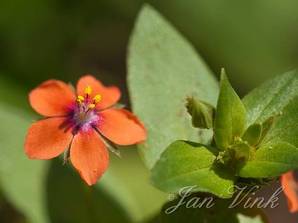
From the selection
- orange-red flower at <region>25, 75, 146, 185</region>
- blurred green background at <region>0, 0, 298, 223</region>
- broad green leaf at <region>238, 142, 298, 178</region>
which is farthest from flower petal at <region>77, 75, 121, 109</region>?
blurred green background at <region>0, 0, 298, 223</region>

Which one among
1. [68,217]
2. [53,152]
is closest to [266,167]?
[53,152]

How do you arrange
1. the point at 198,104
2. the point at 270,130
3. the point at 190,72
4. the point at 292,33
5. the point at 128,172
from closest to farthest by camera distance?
the point at 198,104, the point at 270,130, the point at 190,72, the point at 128,172, the point at 292,33

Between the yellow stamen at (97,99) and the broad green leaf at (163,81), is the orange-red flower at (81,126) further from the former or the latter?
the broad green leaf at (163,81)

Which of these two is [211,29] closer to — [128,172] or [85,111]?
[128,172]

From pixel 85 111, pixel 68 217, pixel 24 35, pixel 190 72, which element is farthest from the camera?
pixel 24 35

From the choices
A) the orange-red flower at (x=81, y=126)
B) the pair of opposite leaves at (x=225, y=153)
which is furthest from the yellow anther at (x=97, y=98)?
the pair of opposite leaves at (x=225, y=153)

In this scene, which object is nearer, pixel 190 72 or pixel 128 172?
pixel 190 72
